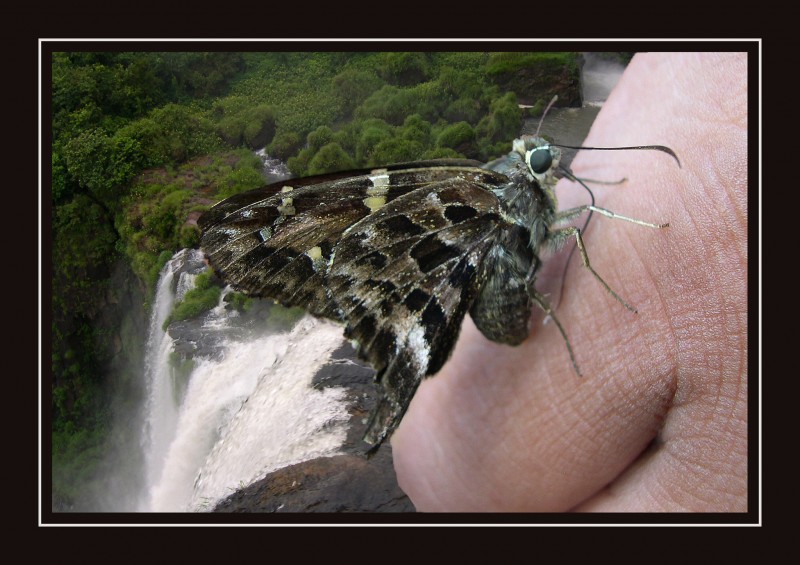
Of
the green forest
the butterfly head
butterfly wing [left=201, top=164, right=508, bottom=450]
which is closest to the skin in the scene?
the butterfly head

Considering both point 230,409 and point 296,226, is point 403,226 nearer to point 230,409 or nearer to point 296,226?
point 296,226

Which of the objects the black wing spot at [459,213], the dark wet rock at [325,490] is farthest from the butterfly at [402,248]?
the dark wet rock at [325,490]

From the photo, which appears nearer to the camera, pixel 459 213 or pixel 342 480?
pixel 459 213

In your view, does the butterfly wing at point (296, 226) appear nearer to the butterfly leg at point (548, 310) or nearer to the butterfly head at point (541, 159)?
the butterfly head at point (541, 159)

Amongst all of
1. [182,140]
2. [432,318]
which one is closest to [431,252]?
[432,318]

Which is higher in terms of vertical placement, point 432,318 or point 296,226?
point 296,226

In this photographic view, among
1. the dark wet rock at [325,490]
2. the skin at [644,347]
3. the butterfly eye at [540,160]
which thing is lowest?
the dark wet rock at [325,490]
